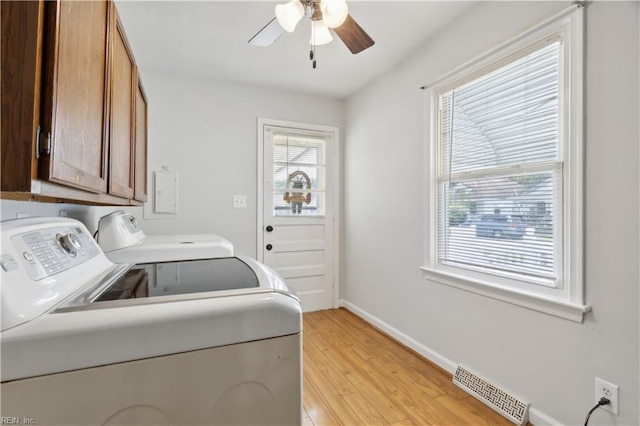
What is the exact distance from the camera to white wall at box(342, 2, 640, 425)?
124cm

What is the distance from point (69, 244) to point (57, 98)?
1.85 feet

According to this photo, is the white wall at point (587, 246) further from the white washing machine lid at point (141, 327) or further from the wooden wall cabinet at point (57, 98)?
the wooden wall cabinet at point (57, 98)

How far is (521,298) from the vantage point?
1615 mm

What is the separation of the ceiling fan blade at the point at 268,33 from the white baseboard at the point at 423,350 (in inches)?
94.9

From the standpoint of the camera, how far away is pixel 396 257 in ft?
8.71

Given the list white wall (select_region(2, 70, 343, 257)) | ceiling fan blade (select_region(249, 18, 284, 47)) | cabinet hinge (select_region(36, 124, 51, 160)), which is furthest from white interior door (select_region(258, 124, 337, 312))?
cabinet hinge (select_region(36, 124, 51, 160))

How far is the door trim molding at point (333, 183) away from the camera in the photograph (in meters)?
3.13

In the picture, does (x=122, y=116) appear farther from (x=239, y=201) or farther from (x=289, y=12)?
(x=239, y=201)

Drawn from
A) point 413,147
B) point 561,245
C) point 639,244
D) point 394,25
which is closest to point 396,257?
point 413,147

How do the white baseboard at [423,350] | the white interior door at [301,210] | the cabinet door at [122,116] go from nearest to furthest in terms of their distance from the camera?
the cabinet door at [122,116] → the white baseboard at [423,350] → the white interior door at [301,210]

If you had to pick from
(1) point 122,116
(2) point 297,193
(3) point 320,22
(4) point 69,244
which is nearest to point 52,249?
(4) point 69,244

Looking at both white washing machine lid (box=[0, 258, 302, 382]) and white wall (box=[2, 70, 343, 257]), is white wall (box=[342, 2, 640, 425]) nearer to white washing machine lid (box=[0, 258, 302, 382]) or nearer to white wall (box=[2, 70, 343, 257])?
white wall (box=[2, 70, 343, 257])

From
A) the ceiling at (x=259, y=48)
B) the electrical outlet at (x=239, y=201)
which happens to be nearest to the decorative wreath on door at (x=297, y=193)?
the electrical outlet at (x=239, y=201)

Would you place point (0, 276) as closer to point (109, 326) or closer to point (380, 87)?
point (109, 326)
